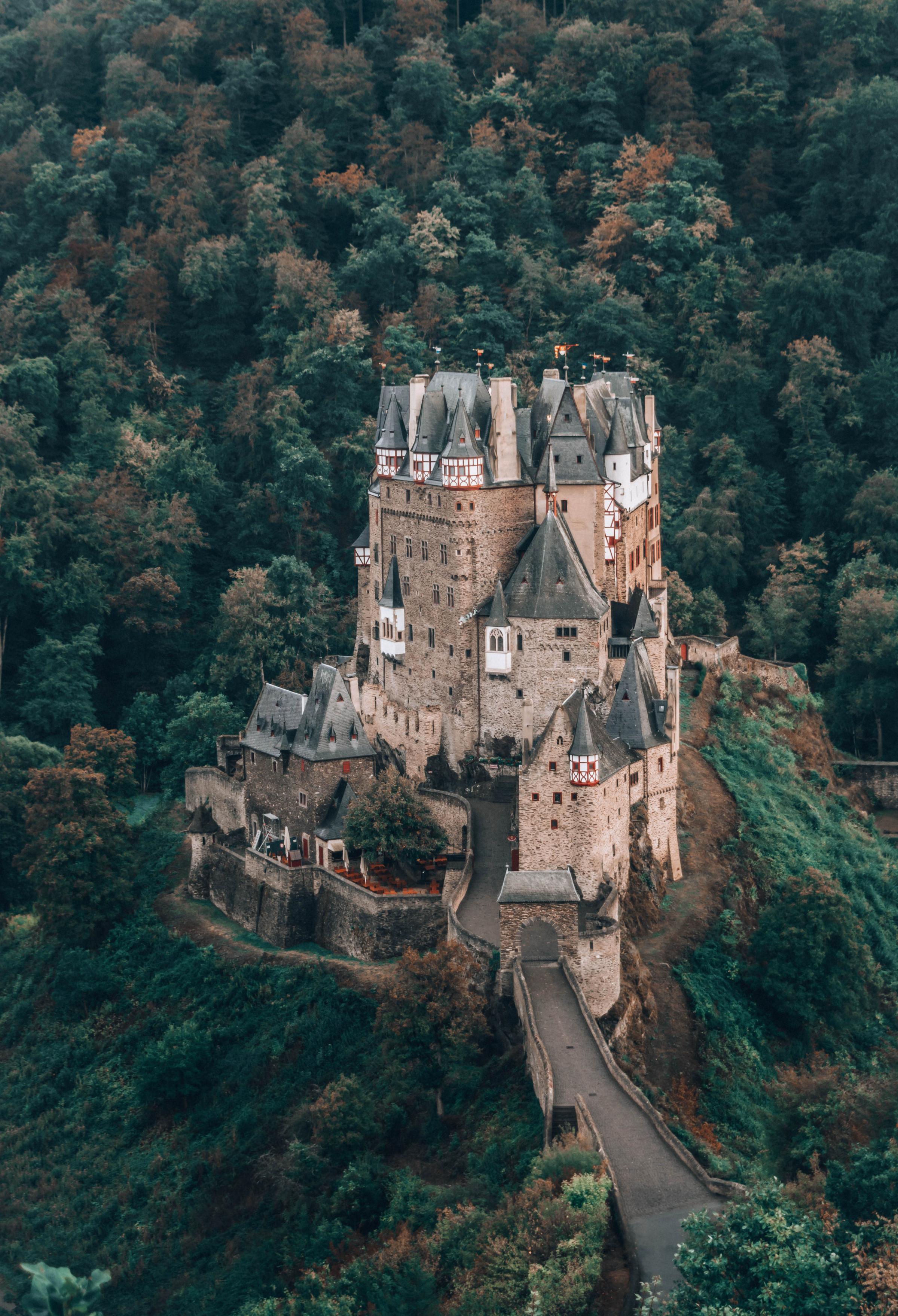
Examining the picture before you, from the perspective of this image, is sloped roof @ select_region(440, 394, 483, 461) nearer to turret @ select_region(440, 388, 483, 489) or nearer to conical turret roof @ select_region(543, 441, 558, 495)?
turret @ select_region(440, 388, 483, 489)

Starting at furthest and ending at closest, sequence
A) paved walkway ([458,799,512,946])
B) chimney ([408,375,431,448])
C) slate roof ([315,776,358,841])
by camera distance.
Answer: chimney ([408,375,431,448])
slate roof ([315,776,358,841])
paved walkway ([458,799,512,946])

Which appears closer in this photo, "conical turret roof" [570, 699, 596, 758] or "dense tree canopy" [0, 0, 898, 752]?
"conical turret roof" [570, 699, 596, 758]

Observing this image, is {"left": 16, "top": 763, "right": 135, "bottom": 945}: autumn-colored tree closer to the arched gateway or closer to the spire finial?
the spire finial

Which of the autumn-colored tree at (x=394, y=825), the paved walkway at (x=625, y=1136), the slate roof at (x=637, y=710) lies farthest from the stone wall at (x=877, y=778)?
the paved walkway at (x=625, y=1136)

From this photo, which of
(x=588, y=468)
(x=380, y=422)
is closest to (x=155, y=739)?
(x=380, y=422)

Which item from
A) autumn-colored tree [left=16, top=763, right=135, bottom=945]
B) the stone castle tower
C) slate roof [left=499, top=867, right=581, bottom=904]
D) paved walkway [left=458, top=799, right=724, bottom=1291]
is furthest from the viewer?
autumn-colored tree [left=16, top=763, right=135, bottom=945]

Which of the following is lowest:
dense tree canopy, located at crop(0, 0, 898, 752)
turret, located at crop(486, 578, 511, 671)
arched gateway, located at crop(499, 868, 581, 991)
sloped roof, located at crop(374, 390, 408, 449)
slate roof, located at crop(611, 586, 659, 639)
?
arched gateway, located at crop(499, 868, 581, 991)

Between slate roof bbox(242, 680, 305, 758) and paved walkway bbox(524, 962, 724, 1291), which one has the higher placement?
slate roof bbox(242, 680, 305, 758)

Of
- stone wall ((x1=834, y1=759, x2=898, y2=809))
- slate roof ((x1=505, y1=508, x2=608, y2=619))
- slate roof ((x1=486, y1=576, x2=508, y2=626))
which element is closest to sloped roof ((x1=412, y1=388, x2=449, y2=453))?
slate roof ((x1=505, y1=508, x2=608, y2=619))

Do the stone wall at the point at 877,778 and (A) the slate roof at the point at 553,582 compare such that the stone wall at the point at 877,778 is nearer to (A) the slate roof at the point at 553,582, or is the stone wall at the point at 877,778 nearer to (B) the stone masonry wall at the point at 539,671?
(B) the stone masonry wall at the point at 539,671
